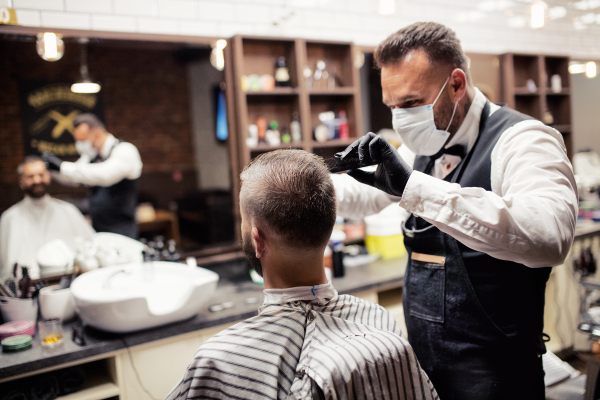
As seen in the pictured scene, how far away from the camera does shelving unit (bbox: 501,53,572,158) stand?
4.18 meters

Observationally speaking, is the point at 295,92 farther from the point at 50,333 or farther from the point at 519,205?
the point at 519,205

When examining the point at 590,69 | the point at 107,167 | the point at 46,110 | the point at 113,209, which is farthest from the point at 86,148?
the point at 590,69

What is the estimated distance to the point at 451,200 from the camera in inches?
43.0

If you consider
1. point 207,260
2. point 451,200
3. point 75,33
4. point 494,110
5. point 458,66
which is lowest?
point 207,260

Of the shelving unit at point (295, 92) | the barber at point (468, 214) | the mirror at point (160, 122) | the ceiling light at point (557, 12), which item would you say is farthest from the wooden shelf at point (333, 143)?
the ceiling light at point (557, 12)

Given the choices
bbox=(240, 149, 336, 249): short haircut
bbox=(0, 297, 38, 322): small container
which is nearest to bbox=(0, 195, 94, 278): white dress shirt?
bbox=(0, 297, 38, 322): small container

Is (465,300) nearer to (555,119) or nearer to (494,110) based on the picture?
(494,110)

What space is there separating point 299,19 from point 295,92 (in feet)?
2.06

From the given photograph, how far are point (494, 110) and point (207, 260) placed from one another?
1.96 metres

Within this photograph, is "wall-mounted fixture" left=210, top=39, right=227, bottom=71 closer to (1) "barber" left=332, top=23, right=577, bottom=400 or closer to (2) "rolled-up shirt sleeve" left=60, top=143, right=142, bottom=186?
(2) "rolled-up shirt sleeve" left=60, top=143, right=142, bottom=186

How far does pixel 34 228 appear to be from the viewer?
2451 millimetres

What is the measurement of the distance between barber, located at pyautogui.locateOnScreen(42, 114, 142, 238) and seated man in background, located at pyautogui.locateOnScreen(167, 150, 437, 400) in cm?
176

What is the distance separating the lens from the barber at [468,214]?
1.09m

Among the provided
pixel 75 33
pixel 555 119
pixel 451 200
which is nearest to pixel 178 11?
pixel 75 33
